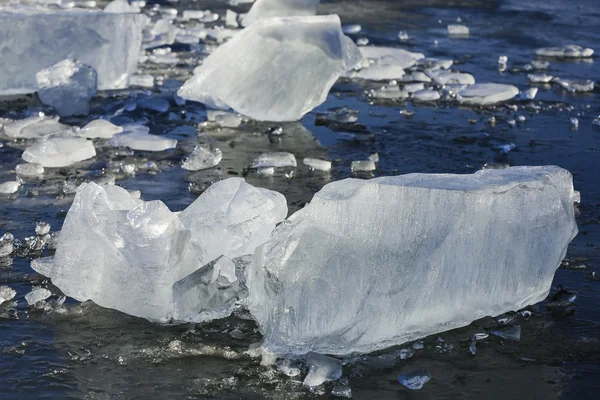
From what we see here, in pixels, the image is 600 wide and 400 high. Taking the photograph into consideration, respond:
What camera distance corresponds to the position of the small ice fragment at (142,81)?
6.97 meters

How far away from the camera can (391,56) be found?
316 inches

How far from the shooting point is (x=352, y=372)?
2979mm

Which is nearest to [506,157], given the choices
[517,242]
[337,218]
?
[517,242]

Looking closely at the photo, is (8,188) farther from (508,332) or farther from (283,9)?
(508,332)

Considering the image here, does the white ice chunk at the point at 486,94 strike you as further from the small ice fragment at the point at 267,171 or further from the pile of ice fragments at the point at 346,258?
the pile of ice fragments at the point at 346,258

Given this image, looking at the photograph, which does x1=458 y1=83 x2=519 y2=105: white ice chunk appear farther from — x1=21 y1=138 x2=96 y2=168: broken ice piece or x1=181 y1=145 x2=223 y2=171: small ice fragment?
x1=21 y1=138 x2=96 y2=168: broken ice piece

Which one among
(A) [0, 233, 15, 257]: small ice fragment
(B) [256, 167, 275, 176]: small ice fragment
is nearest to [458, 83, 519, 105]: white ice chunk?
(B) [256, 167, 275, 176]: small ice fragment

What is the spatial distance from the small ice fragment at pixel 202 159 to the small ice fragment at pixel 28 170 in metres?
0.77

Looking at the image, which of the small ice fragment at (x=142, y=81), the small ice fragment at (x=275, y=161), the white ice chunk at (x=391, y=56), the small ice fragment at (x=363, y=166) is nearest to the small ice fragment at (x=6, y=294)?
the small ice fragment at (x=275, y=161)

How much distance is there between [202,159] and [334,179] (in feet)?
2.47

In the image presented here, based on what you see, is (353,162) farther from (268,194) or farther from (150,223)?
(150,223)

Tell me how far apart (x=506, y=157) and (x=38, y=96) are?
3.26 meters

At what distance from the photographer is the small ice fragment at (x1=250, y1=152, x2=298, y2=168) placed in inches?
202

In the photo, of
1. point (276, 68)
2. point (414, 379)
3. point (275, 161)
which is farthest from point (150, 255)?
point (276, 68)
